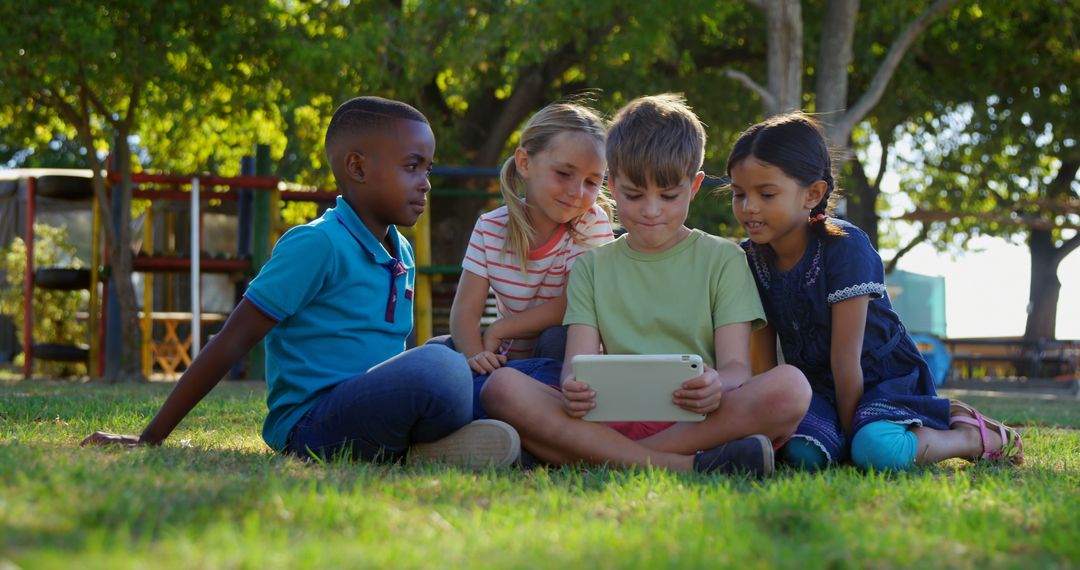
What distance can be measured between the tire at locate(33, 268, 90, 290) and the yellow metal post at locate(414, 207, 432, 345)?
3.51 meters

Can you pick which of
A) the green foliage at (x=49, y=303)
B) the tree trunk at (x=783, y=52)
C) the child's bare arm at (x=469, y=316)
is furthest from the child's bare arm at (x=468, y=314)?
the tree trunk at (x=783, y=52)

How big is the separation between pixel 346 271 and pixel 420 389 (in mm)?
524

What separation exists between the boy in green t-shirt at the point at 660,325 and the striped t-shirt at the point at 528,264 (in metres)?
0.29

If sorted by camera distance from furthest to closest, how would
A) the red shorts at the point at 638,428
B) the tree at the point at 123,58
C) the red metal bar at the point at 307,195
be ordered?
the red metal bar at the point at 307,195 < the tree at the point at 123,58 < the red shorts at the point at 638,428

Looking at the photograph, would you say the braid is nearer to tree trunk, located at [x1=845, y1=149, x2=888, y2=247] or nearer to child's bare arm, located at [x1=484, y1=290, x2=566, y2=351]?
child's bare arm, located at [x1=484, y1=290, x2=566, y2=351]

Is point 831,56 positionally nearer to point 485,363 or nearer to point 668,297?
point 668,297

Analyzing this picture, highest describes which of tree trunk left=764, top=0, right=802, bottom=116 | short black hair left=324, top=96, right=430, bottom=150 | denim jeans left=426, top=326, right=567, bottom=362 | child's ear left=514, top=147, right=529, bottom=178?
tree trunk left=764, top=0, right=802, bottom=116

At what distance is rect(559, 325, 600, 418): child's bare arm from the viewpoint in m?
3.41

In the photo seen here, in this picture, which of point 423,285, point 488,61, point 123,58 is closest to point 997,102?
point 488,61

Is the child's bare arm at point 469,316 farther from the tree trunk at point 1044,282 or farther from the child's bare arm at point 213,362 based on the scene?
the tree trunk at point 1044,282

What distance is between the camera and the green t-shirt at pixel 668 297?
3699 millimetres

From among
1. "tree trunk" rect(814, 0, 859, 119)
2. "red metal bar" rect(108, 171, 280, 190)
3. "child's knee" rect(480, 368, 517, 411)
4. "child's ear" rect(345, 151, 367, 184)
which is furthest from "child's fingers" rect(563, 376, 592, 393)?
"tree trunk" rect(814, 0, 859, 119)

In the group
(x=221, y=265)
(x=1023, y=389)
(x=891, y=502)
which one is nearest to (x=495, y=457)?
(x=891, y=502)

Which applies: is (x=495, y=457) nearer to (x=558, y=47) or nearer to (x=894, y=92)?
(x=558, y=47)
